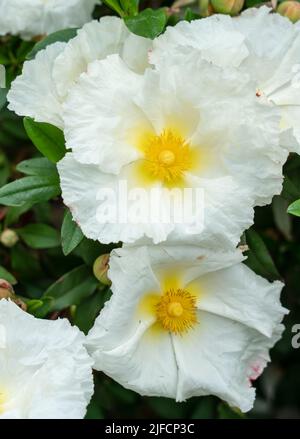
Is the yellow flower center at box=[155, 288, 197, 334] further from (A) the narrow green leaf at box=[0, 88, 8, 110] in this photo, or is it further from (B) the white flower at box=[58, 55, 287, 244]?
(A) the narrow green leaf at box=[0, 88, 8, 110]

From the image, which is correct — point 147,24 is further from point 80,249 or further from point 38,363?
point 38,363

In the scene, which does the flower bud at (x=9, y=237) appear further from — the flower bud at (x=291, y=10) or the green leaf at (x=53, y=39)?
the flower bud at (x=291, y=10)

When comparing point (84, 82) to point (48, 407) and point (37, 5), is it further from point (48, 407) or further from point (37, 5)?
point (48, 407)

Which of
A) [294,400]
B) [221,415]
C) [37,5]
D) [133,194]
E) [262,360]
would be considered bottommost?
[294,400]

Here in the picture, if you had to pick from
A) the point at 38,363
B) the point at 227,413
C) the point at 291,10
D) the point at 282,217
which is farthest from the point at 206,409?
the point at 291,10

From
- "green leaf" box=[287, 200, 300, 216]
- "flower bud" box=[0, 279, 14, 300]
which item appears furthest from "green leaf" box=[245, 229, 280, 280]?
"flower bud" box=[0, 279, 14, 300]

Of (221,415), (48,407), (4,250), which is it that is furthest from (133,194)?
(221,415)
